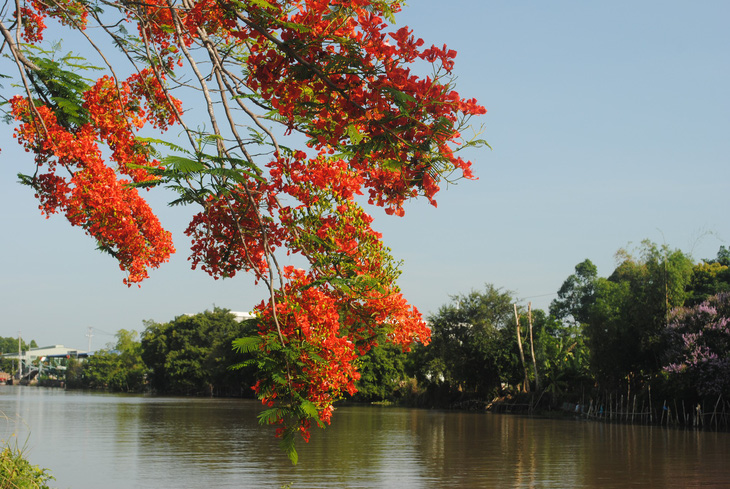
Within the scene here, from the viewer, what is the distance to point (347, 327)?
445cm

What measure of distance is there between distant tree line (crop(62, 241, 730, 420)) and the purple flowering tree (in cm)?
4

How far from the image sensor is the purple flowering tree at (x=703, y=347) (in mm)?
25734

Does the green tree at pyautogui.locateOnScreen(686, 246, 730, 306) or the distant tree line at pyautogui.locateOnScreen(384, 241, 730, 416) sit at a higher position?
the green tree at pyautogui.locateOnScreen(686, 246, 730, 306)

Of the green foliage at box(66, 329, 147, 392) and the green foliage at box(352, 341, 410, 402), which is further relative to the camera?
the green foliage at box(66, 329, 147, 392)

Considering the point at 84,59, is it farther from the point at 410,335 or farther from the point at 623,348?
the point at 623,348

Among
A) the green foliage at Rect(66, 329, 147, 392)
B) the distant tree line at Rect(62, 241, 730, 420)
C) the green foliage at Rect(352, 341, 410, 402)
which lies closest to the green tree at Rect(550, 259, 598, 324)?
the distant tree line at Rect(62, 241, 730, 420)

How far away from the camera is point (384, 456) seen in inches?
785

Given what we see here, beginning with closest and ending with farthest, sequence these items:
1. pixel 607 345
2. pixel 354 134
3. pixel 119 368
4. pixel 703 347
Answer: pixel 354 134 → pixel 703 347 → pixel 607 345 → pixel 119 368

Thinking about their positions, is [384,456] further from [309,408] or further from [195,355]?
[195,355]

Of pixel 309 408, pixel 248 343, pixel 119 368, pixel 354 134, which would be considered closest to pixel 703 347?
pixel 309 408

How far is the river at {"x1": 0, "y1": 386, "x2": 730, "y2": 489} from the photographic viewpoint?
15508 millimetres

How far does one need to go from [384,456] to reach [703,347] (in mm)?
13748

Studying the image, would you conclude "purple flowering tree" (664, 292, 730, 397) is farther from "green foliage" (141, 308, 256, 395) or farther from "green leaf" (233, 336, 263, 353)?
"green foliage" (141, 308, 256, 395)

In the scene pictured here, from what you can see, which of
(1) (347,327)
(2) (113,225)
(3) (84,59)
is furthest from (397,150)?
(3) (84,59)
